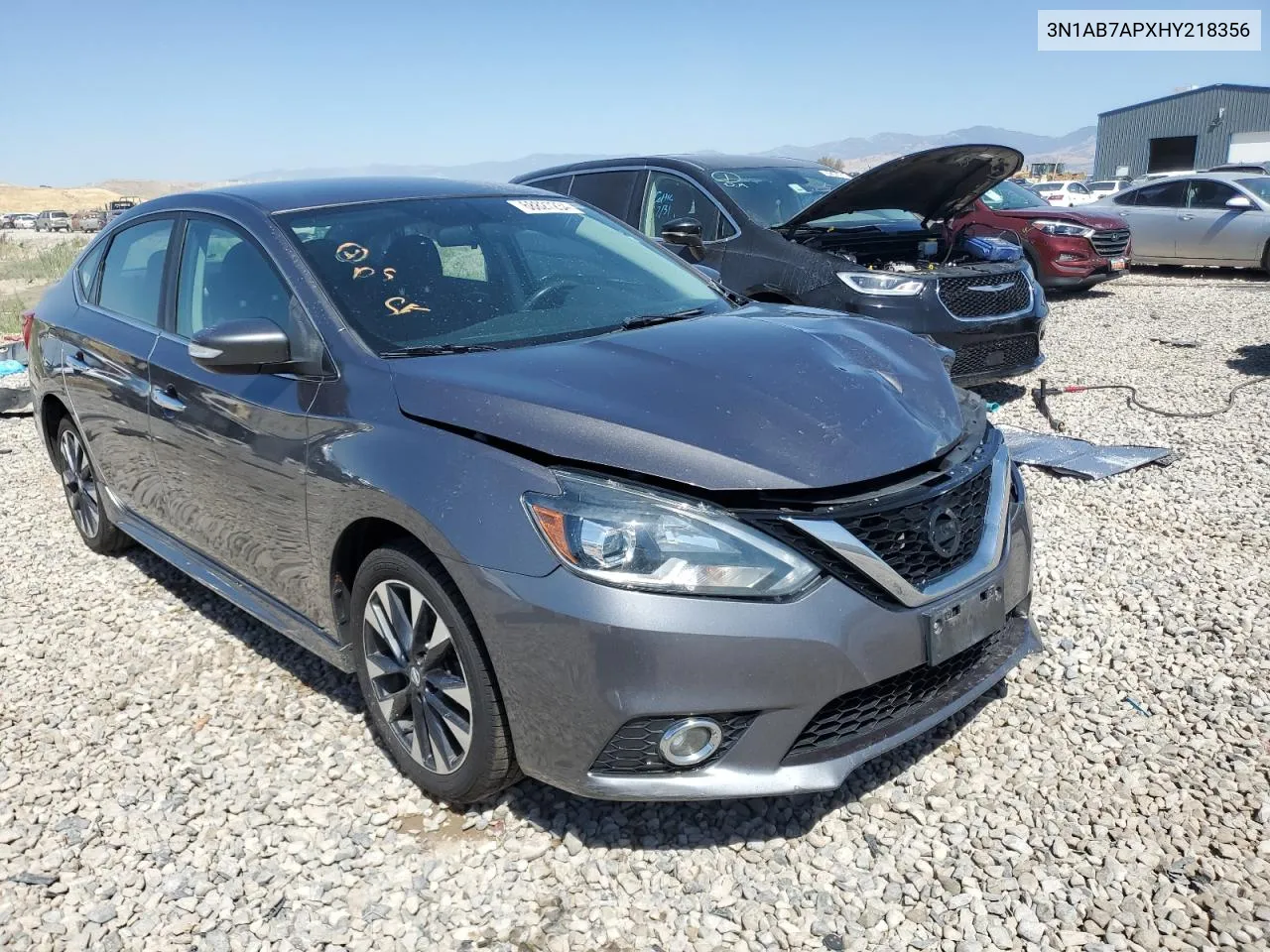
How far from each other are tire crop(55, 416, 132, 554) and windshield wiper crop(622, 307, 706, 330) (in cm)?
291

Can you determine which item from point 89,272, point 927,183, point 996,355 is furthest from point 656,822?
point 927,183

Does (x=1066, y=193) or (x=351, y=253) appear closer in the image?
(x=351, y=253)

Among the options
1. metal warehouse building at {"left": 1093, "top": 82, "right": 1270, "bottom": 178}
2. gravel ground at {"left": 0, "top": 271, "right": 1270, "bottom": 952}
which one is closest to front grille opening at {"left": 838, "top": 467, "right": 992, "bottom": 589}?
gravel ground at {"left": 0, "top": 271, "right": 1270, "bottom": 952}

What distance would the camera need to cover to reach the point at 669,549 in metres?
2.26

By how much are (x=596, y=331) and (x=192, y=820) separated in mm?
1904

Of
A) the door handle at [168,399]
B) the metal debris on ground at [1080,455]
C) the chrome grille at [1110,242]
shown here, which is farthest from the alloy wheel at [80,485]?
the chrome grille at [1110,242]

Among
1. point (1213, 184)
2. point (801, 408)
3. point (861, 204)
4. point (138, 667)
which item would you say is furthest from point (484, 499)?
point (1213, 184)

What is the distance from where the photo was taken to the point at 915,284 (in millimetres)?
6371

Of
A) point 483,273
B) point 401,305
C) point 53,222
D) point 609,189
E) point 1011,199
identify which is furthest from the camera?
point 53,222

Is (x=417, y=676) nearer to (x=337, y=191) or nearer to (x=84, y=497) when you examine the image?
(x=337, y=191)

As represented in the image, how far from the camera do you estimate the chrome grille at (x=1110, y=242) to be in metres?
12.4

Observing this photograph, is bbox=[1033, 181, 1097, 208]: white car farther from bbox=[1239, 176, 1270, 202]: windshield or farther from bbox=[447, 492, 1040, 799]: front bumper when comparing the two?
bbox=[447, 492, 1040, 799]: front bumper

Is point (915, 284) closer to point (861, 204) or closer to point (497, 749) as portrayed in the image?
point (861, 204)

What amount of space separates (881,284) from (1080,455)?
5.31 ft
